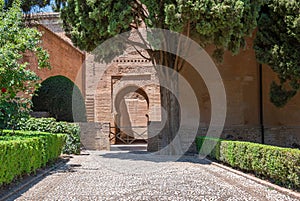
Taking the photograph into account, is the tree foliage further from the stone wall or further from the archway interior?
the archway interior

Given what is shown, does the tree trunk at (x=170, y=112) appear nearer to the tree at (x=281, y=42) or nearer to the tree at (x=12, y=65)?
the tree at (x=281, y=42)

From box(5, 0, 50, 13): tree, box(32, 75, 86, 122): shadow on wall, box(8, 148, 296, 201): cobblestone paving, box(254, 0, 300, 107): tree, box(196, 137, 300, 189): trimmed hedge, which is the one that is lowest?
box(8, 148, 296, 201): cobblestone paving

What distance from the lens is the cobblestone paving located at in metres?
4.72

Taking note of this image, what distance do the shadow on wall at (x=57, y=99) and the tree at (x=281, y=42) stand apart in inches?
277

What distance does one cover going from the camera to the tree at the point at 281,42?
10.1 m

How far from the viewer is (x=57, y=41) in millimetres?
15594

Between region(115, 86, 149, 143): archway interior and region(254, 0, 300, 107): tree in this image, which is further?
region(115, 86, 149, 143): archway interior

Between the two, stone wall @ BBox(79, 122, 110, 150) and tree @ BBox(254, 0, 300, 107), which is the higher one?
tree @ BBox(254, 0, 300, 107)

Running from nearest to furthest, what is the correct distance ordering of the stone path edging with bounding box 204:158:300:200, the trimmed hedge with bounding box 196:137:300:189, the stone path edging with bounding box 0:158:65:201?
the stone path edging with bounding box 0:158:65:201 < the stone path edging with bounding box 204:158:300:200 < the trimmed hedge with bounding box 196:137:300:189

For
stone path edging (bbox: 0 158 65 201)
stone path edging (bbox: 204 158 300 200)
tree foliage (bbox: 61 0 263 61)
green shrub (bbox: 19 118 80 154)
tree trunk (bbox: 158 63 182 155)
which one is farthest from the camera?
tree trunk (bbox: 158 63 182 155)

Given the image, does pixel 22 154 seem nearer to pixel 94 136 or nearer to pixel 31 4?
pixel 94 136

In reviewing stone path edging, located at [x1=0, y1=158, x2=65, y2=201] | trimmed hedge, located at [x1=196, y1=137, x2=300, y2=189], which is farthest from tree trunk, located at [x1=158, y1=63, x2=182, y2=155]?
stone path edging, located at [x1=0, y1=158, x2=65, y2=201]

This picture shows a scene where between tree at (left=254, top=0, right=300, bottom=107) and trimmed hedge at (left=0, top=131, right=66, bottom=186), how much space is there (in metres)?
7.19

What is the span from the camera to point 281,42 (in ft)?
34.9
